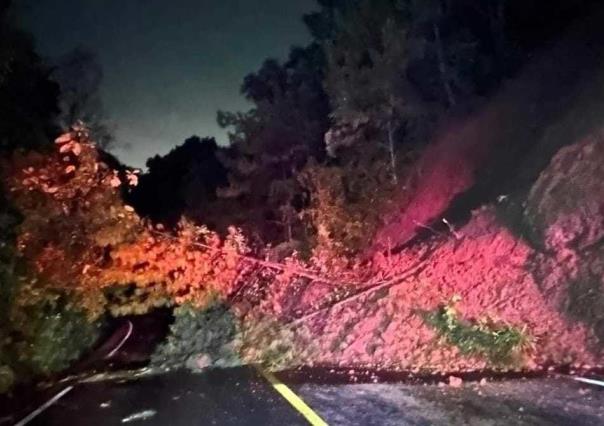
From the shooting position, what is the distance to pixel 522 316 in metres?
13.8

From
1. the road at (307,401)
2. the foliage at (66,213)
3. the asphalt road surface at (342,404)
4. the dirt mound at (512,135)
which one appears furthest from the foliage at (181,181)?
the asphalt road surface at (342,404)

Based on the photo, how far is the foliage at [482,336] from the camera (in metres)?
12.6

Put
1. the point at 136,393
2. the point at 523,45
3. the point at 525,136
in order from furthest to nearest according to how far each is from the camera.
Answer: the point at 523,45 < the point at 525,136 < the point at 136,393

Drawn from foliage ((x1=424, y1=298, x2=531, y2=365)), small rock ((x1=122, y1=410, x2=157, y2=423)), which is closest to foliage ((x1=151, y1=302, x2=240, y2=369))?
foliage ((x1=424, y1=298, x2=531, y2=365))

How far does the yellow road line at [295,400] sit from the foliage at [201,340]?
7.28 ft

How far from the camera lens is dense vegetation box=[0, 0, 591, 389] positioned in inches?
613

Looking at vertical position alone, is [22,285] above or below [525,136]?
below

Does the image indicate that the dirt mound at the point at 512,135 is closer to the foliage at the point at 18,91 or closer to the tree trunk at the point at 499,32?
the tree trunk at the point at 499,32

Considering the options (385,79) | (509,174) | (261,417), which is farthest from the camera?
(385,79)

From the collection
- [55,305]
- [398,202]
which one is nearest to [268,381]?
[55,305]

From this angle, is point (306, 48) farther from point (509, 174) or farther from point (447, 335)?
point (447, 335)

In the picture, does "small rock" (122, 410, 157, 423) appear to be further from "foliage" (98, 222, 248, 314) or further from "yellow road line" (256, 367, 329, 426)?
"foliage" (98, 222, 248, 314)

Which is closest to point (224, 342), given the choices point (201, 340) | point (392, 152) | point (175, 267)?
point (201, 340)

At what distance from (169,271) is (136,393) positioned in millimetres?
5145
